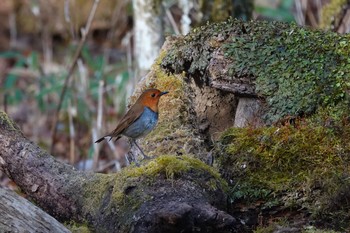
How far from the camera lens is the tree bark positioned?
3029mm

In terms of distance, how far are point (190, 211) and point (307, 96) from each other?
115cm

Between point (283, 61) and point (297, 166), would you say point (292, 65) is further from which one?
point (297, 166)

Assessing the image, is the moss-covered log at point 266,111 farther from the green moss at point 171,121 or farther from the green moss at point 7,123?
the green moss at point 7,123

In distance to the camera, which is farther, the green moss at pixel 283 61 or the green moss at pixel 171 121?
the green moss at pixel 171 121

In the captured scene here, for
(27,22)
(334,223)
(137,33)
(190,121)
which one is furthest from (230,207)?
(27,22)

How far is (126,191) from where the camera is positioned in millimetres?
3264

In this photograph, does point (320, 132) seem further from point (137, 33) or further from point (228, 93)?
point (137, 33)

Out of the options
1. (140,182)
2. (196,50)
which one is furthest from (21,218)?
(196,50)

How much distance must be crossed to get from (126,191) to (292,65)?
1292mm

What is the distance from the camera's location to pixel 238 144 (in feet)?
12.3

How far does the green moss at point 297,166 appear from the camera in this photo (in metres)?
3.23

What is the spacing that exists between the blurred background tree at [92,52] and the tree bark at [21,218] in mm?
1987

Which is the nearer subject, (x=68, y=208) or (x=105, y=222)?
(x=105, y=222)

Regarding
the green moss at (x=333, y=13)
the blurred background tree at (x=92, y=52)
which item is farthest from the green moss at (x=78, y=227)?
the green moss at (x=333, y=13)
